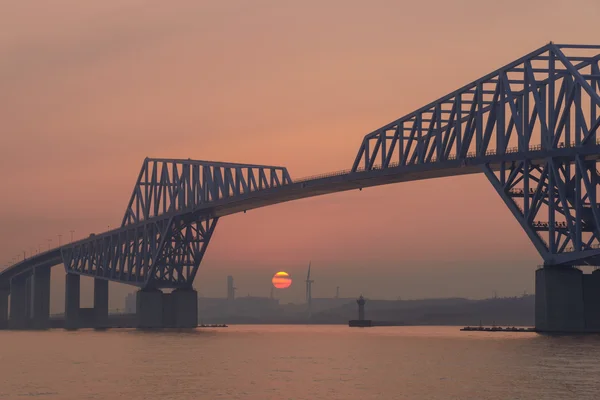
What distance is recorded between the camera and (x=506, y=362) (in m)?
91.6

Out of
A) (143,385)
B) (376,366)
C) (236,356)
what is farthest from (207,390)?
(236,356)

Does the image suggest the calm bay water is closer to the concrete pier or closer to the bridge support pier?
the bridge support pier

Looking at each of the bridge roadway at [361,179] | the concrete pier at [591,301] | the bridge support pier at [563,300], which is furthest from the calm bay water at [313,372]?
the bridge roadway at [361,179]

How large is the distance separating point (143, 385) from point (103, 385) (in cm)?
285

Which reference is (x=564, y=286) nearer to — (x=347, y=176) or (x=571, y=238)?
→ (x=571, y=238)

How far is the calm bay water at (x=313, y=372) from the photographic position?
67.9 metres

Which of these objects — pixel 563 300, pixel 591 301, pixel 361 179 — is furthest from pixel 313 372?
pixel 361 179

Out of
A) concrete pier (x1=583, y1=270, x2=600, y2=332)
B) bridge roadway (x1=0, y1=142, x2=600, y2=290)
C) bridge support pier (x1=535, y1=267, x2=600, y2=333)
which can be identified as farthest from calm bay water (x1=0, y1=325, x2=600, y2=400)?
bridge roadway (x1=0, y1=142, x2=600, y2=290)

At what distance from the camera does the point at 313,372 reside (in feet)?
278

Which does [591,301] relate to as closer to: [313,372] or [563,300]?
[563,300]

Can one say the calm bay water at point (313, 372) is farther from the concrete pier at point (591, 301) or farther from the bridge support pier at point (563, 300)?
the concrete pier at point (591, 301)

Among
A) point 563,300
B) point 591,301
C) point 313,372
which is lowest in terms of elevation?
point 313,372

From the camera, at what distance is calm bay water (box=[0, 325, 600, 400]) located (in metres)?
67.9

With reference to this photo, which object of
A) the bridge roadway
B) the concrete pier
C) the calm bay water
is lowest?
the calm bay water
